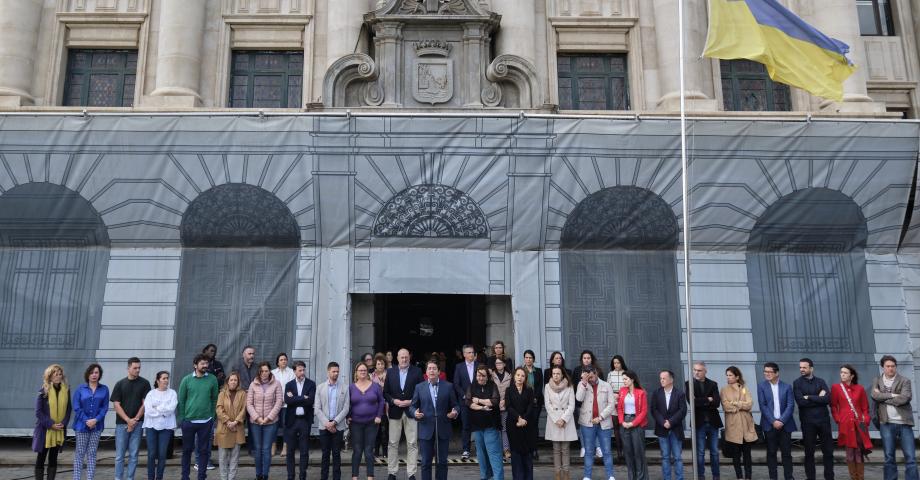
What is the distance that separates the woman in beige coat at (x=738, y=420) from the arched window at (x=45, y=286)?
11683 millimetres

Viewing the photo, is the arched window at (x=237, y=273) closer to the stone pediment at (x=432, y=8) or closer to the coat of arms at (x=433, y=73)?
the coat of arms at (x=433, y=73)

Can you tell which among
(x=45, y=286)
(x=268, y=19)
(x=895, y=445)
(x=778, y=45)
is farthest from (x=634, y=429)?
(x=268, y=19)

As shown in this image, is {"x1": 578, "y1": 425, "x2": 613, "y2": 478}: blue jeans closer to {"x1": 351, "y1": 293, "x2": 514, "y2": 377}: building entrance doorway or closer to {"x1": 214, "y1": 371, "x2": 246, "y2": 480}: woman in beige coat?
{"x1": 214, "y1": 371, "x2": 246, "y2": 480}: woman in beige coat

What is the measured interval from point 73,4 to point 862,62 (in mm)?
19953

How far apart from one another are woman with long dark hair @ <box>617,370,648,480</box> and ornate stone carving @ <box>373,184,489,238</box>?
15.4ft

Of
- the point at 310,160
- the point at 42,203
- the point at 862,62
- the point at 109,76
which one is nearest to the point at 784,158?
the point at 862,62

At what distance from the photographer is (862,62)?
1644 centimetres

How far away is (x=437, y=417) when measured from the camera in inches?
393

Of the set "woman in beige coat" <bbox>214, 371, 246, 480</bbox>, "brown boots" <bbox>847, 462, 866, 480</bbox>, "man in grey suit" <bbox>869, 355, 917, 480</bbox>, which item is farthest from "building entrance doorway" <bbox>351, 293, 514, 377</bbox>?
"man in grey suit" <bbox>869, 355, 917, 480</bbox>

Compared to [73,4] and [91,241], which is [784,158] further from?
[73,4]

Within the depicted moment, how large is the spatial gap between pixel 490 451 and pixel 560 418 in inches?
45.1

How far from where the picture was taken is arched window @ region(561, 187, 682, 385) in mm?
13383

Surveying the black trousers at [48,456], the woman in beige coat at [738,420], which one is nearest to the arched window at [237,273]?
the black trousers at [48,456]

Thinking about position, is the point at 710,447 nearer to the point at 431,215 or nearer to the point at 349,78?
the point at 431,215
